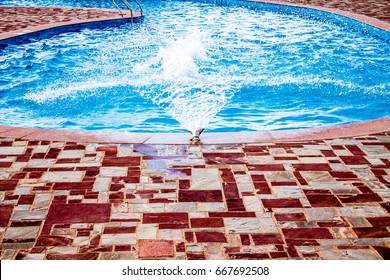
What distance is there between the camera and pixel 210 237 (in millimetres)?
2809

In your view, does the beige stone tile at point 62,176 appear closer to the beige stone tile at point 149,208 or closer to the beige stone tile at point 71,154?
the beige stone tile at point 71,154

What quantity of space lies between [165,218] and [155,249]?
1.10ft

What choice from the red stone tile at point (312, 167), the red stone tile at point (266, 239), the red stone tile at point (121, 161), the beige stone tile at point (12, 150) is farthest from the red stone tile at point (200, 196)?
the beige stone tile at point (12, 150)

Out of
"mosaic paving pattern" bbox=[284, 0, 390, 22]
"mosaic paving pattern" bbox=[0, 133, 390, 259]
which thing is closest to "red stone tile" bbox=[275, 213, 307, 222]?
"mosaic paving pattern" bbox=[0, 133, 390, 259]

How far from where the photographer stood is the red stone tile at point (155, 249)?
2.65 m

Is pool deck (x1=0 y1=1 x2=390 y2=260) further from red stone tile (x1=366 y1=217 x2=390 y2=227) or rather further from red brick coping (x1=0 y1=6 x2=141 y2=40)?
red brick coping (x1=0 y1=6 x2=141 y2=40)

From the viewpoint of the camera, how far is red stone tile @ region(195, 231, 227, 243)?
9.12ft

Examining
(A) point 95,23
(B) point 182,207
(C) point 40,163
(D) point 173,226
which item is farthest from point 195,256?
(A) point 95,23

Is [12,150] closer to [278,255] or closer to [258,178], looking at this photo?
[258,178]

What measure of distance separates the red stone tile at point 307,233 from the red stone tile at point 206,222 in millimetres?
377

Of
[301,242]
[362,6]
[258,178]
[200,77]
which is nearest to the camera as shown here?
[301,242]

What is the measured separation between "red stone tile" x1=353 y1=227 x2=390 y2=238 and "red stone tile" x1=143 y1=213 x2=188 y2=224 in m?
0.99
